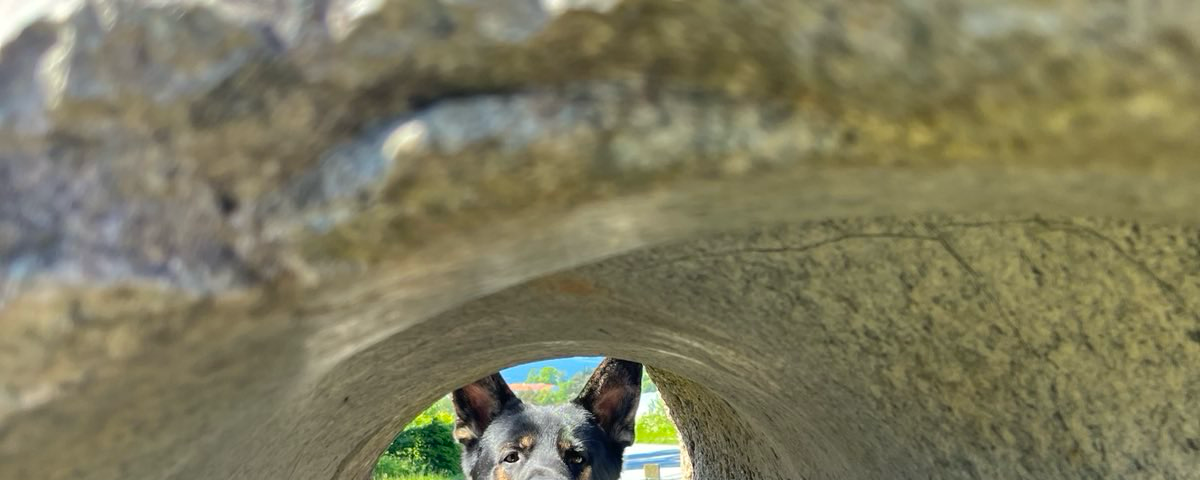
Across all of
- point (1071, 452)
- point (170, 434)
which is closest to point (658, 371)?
point (1071, 452)

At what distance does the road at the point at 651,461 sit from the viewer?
1329 cm

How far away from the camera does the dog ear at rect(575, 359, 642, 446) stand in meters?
4.72

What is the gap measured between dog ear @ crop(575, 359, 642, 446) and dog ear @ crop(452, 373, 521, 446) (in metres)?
0.41

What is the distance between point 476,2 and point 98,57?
25 cm

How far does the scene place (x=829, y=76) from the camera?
0.59m

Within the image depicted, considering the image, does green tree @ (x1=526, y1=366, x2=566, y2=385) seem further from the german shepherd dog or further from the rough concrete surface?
the rough concrete surface

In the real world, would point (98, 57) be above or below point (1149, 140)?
above

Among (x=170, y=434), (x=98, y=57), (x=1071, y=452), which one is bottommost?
(x=1071, y=452)

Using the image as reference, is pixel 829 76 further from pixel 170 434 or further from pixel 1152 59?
pixel 170 434

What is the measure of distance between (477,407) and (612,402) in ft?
2.35

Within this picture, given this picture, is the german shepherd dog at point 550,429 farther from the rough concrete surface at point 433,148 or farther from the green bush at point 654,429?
the green bush at point 654,429

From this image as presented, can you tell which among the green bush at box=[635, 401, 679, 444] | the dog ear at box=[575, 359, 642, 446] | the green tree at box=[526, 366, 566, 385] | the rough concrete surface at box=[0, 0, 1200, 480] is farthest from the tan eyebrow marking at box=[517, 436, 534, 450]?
the green tree at box=[526, 366, 566, 385]

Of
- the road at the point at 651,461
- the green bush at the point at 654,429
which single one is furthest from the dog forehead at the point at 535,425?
the green bush at the point at 654,429

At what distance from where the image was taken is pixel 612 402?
481 cm
